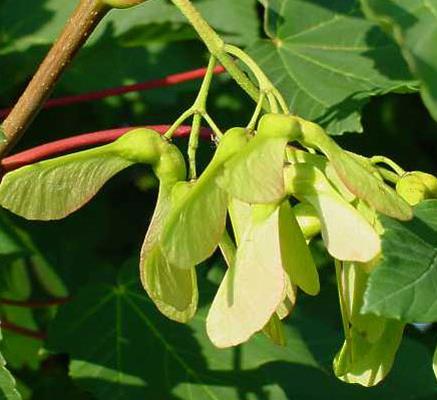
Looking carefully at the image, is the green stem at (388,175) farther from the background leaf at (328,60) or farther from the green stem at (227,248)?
the background leaf at (328,60)

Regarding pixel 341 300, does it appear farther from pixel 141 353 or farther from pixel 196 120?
pixel 141 353

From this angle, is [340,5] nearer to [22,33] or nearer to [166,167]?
[22,33]

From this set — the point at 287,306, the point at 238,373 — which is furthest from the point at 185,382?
the point at 287,306

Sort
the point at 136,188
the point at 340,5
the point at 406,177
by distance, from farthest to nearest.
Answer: the point at 136,188 < the point at 340,5 < the point at 406,177

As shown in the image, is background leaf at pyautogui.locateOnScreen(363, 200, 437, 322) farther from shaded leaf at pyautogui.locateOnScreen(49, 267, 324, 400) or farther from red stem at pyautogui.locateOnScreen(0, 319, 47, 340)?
red stem at pyautogui.locateOnScreen(0, 319, 47, 340)

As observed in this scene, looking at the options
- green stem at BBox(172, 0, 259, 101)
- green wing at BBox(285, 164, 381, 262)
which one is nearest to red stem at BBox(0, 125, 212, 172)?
green stem at BBox(172, 0, 259, 101)

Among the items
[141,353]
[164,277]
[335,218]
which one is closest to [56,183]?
[164,277]

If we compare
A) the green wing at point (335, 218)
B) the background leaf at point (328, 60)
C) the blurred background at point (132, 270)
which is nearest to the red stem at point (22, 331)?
the blurred background at point (132, 270)
